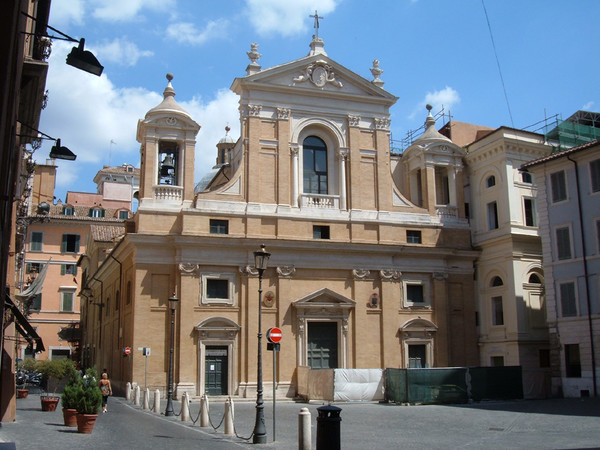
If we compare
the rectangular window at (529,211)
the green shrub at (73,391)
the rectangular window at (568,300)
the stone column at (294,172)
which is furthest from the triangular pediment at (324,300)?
the green shrub at (73,391)

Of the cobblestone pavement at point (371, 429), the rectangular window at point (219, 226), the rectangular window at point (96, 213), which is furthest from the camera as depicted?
the rectangular window at point (96, 213)

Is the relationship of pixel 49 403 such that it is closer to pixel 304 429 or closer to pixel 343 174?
pixel 304 429

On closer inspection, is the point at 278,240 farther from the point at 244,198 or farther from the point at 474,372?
the point at 474,372

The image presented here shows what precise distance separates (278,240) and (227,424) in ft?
54.5

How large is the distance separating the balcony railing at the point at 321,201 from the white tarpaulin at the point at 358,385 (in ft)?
31.0

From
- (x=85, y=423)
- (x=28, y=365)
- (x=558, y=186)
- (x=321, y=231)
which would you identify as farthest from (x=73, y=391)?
(x=28, y=365)

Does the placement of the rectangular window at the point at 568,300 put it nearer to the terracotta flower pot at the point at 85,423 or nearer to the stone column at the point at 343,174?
the stone column at the point at 343,174

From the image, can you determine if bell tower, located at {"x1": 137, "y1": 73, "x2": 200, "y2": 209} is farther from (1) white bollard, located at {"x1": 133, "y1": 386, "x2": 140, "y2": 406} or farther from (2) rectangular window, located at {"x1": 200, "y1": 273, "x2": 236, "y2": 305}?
(1) white bollard, located at {"x1": 133, "y1": 386, "x2": 140, "y2": 406}

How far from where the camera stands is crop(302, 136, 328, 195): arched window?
122ft

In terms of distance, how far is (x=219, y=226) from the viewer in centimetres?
3450

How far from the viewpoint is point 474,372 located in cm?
3111

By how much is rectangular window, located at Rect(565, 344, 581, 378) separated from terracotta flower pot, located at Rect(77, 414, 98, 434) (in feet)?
73.3

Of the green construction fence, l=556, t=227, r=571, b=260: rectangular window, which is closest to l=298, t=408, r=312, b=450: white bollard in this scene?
the green construction fence

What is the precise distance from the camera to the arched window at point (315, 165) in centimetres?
3722
